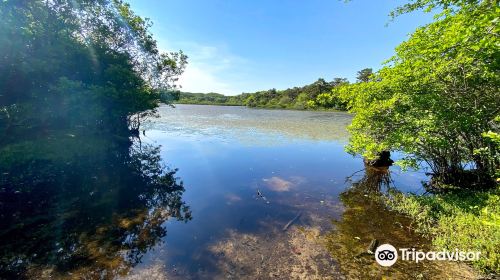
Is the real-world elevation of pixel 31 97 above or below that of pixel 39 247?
above

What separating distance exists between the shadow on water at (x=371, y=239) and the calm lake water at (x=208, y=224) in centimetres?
3

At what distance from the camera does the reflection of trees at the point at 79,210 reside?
6.08 meters

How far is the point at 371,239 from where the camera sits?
23.9 ft

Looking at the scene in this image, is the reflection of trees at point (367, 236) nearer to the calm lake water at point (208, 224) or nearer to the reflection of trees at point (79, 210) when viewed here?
the calm lake water at point (208, 224)

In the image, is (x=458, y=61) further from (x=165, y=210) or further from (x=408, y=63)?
(x=165, y=210)

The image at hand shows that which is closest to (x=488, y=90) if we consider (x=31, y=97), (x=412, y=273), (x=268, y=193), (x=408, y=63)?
(x=408, y=63)

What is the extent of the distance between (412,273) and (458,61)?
6.02m

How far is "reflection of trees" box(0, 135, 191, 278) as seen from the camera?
239 inches

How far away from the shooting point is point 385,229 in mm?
7914

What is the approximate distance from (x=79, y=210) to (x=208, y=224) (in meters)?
4.81

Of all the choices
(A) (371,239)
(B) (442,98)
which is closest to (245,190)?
(A) (371,239)

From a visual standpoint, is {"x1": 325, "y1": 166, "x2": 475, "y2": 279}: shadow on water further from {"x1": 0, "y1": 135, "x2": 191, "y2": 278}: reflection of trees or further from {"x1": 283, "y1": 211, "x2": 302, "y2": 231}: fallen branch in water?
{"x1": 0, "y1": 135, "x2": 191, "y2": 278}: reflection of trees

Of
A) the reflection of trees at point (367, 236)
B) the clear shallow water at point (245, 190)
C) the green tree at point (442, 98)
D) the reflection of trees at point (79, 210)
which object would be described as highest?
the green tree at point (442, 98)

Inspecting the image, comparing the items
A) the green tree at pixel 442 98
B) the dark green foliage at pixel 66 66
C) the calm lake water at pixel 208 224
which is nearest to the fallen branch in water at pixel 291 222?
the calm lake water at pixel 208 224
